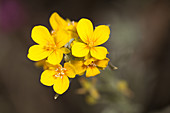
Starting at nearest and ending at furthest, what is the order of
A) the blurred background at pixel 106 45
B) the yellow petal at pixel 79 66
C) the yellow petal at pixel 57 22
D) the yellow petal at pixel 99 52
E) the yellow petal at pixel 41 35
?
1. the yellow petal at pixel 99 52
2. the yellow petal at pixel 79 66
3. the yellow petal at pixel 41 35
4. the yellow petal at pixel 57 22
5. the blurred background at pixel 106 45

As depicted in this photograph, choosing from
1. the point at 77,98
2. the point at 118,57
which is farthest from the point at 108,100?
the point at 77,98

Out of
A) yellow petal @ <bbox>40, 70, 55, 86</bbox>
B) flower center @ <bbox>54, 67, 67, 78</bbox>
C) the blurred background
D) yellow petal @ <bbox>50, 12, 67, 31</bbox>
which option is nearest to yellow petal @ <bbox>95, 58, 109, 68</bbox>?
flower center @ <bbox>54, 67, 67, 78</bbox>

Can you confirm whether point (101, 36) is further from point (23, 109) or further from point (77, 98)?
point (23, 109)

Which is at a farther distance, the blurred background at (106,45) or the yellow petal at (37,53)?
the blurred background at (106,45)

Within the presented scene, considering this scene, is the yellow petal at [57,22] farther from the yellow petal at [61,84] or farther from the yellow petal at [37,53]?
the yellow petal at [61,84]

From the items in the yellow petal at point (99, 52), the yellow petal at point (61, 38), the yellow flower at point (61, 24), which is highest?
the yellow flower at point (61, 24)

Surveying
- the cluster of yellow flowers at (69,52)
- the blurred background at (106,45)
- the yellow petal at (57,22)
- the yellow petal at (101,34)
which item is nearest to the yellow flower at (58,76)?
the cluster of yellow flowers at (69,52)

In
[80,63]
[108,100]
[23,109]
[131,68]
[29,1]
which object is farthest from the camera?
[29,1]
